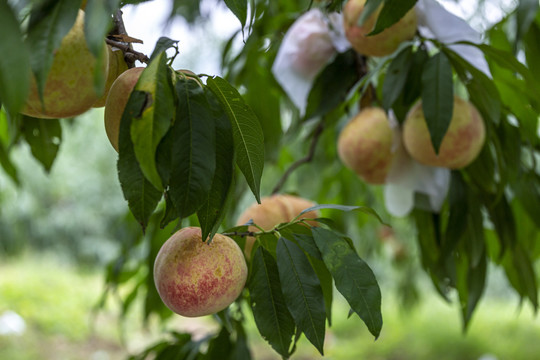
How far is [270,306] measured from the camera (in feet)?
1.19

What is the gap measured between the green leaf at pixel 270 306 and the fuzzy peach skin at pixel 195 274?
0.02 metres

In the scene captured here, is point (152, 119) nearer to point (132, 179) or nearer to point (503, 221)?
point (132, 179)

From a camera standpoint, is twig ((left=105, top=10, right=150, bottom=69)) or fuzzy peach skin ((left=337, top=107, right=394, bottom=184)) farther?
fuzzy peach skin ((left=337, top=107, right=394, bottom=184))

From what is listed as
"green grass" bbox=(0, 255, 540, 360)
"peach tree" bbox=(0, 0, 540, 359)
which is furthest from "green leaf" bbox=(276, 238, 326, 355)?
"green grass" bbox=(0, 255, 540, 360)

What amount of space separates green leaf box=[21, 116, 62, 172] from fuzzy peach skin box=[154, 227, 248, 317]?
0.24 metres

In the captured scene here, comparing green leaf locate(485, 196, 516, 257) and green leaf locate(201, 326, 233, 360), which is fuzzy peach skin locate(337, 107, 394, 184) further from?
green leaf locate(201, 326, 233, 360)

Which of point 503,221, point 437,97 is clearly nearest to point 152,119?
point 437,97

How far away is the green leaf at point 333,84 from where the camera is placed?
0.65 m

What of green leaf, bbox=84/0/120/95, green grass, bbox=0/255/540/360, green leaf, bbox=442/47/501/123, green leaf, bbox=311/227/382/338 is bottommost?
green grass, bbox=0/255/540/360

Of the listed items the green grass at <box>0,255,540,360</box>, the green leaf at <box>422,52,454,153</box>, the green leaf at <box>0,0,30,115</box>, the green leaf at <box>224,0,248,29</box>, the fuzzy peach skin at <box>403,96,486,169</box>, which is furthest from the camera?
the green grass at <box>0,255,540,360</box>

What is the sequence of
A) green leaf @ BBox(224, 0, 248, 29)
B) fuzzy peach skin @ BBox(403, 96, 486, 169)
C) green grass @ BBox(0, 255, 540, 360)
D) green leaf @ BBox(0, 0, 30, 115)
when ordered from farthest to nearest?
green grass @ BBox(0, 255, 540, 360) < fuzzy peach skin @ BBox(403, 96, 486, 169) < green leaf @ BBox(224, 0, 248, 29) < green leaf @ BBox(0, 0, 30, 115)

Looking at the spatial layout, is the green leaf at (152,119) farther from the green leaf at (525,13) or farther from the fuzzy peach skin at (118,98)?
the green leaf at (525,13)

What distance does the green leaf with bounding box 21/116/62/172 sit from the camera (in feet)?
1.76

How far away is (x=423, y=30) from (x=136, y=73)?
0.42 metres
